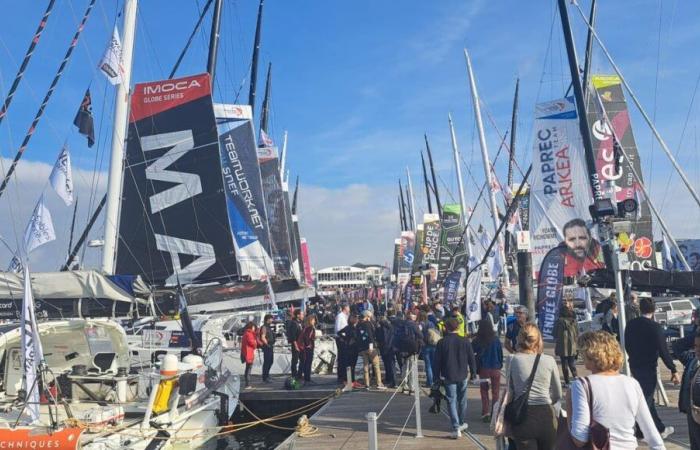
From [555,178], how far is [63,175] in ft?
43.9

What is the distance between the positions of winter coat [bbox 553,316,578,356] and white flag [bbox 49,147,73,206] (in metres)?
11.7

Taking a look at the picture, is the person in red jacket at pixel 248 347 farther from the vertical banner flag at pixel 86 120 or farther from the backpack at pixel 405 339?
the vertical banner flag at pixel 86 120

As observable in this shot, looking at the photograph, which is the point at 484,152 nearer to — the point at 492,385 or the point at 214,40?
the point at 214,40

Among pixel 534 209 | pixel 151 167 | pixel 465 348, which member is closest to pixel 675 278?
pixel 534 209

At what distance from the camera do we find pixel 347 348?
45.0 feet

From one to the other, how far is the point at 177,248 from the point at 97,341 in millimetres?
7526

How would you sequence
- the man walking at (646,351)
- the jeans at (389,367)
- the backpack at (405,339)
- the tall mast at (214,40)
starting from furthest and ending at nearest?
the tall mast at (214,40) < the jeans at (389,367) < the backpack at (405,339) < the man walking at (646,351)

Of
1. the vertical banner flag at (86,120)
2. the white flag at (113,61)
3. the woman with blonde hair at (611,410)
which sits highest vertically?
the white flag at (113,61)

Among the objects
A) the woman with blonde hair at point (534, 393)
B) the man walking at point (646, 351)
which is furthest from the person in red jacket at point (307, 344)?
the woman with blonde hair at point (534, 393)

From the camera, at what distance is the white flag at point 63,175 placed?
15.1 metres

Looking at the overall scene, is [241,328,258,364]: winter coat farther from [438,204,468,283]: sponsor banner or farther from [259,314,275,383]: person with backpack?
[438,204,468,283]: sponsor banner

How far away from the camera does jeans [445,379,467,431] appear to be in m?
8.27

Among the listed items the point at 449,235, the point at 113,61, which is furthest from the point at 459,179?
the point at 113,61

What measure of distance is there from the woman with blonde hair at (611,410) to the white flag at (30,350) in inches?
260
